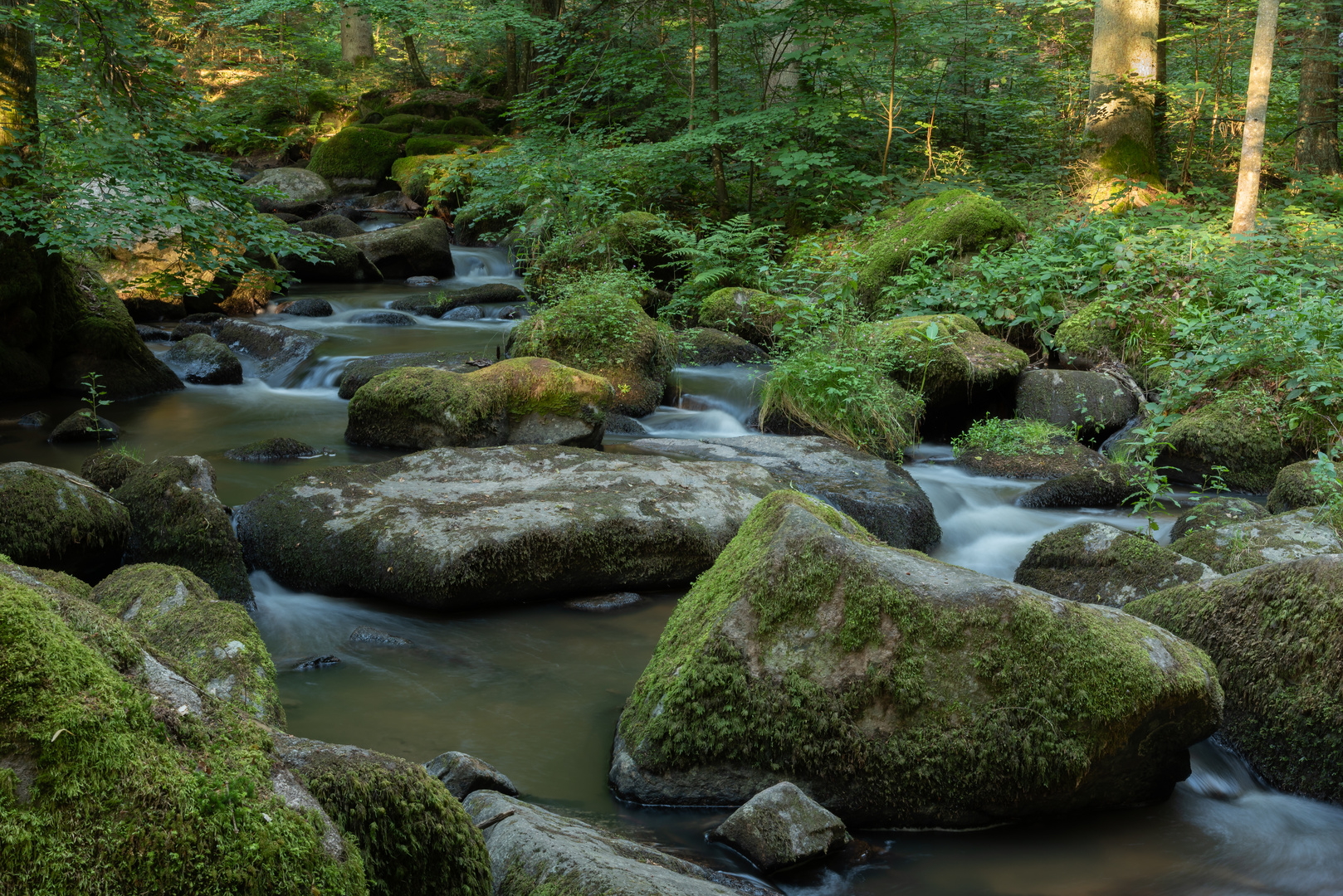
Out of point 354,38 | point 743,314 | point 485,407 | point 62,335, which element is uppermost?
point 354,38

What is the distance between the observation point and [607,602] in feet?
18.1

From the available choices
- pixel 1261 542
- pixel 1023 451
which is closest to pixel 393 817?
pixel 1261 542

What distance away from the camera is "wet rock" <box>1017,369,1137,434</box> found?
888 cm

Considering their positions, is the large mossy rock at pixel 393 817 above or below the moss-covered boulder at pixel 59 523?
above

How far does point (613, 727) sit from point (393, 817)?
7.83ft

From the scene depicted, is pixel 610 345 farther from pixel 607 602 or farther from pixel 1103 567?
pixel 1103 567

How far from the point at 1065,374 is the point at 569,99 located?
9630mm

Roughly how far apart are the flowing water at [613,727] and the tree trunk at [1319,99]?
10.3 meters

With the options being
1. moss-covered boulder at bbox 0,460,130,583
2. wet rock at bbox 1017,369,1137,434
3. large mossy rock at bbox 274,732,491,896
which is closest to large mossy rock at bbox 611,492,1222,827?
large mossy rock at bbox 274,732,491,896

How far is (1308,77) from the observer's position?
1367cm

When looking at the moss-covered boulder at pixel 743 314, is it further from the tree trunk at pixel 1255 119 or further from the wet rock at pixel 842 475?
the tree trunk at pixel 1255 119

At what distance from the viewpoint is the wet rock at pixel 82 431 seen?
27.6 ft

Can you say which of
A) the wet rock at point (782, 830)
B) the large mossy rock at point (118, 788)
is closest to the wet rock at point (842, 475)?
the wet rock at point (782, 830)

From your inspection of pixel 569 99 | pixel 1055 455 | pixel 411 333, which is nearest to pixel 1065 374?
pixel 1055 455
